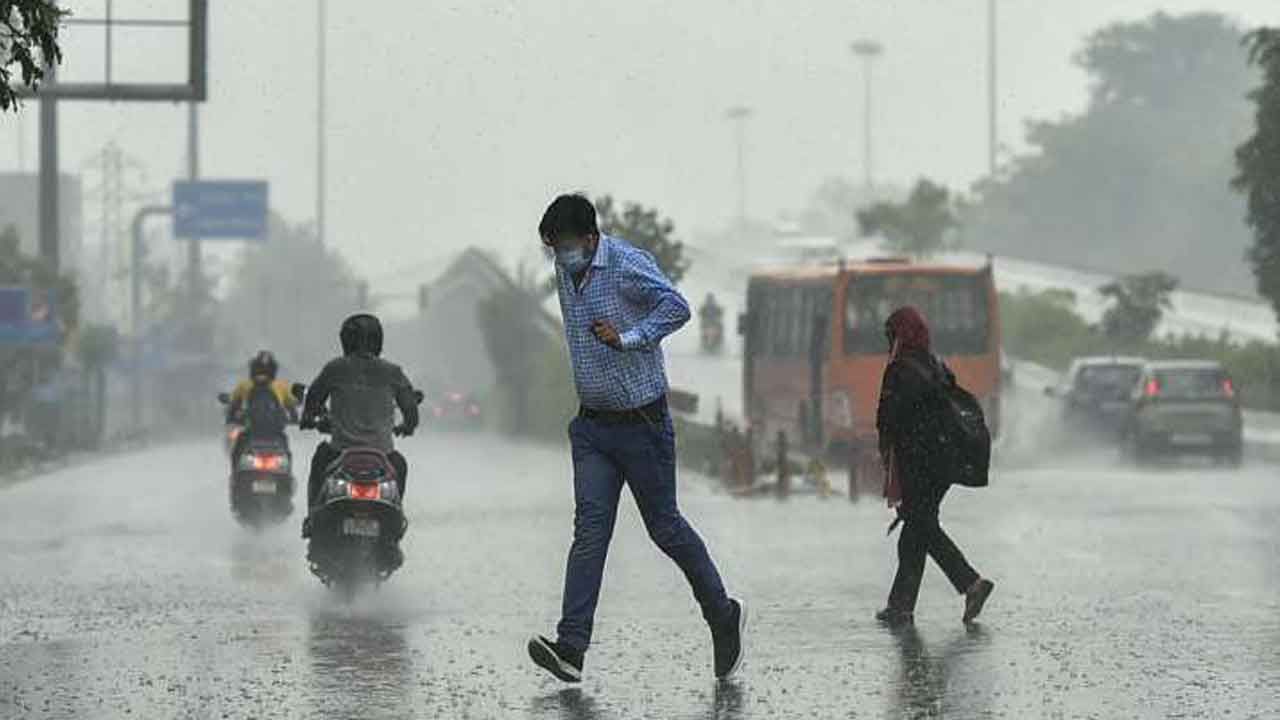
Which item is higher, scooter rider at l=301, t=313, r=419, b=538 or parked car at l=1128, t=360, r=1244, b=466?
scooter rider at l=301, t=313, r=419, b=538

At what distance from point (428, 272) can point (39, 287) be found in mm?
139896

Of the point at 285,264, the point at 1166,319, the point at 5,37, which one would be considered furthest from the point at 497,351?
the point at 285,264

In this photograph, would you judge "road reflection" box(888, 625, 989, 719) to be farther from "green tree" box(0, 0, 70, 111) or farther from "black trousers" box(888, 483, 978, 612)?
"green tree" box(0, 0, 70, 111)

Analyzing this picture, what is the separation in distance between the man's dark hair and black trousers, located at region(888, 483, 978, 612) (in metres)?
3.53

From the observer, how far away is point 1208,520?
24.6 m

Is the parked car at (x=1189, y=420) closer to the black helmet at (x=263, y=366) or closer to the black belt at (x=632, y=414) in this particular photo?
the black helmet at (x=263, y=366)

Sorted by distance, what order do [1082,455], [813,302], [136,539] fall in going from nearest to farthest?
[136,539] < [813,302] < [1082,455]

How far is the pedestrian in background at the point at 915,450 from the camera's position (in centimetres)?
1453

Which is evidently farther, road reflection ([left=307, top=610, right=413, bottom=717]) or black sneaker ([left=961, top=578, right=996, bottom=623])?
black sneaker ([left=961, top=578, right=996, bottom=623])

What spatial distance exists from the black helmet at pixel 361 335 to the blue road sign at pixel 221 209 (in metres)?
69.2


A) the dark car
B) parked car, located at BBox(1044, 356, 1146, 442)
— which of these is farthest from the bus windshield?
the dark car

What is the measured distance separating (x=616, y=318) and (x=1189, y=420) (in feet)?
100.0

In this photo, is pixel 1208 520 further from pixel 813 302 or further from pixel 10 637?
pixel 813 302

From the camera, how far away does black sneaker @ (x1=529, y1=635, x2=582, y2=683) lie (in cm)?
1152
